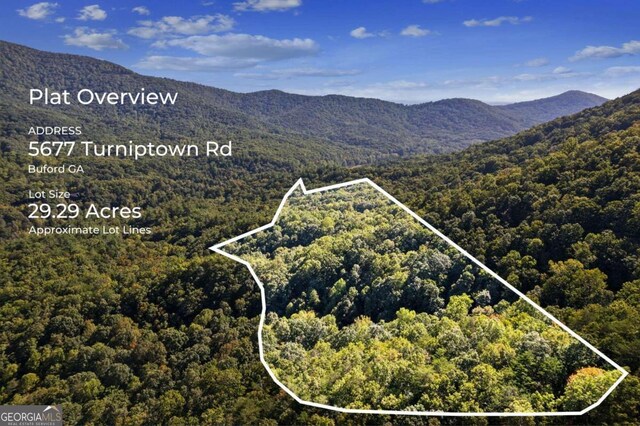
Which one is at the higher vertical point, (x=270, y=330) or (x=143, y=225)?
(x=270, y=330)

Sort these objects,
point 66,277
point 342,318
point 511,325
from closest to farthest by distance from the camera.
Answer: point 511,325 → point 342,318 → point 66,277

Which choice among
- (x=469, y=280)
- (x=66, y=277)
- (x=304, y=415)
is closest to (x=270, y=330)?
(x=469, y=280)

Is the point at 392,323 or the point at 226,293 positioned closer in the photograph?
the point at 392,323

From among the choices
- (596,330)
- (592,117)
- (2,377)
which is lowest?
(2,377)

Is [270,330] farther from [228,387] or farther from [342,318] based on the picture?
[228,387]

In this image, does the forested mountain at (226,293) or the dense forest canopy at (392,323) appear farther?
the forested mountain at (226,293)

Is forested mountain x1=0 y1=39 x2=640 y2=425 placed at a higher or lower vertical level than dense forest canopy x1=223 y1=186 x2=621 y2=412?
lower

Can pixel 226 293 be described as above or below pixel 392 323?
below

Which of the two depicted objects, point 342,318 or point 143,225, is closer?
point 342,318

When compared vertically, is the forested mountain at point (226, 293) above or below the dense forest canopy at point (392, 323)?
below

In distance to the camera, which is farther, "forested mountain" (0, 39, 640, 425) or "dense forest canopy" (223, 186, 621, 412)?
"forested mountain" (0, 39, 640, 425)

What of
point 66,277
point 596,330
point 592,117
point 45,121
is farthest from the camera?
point 45,121
